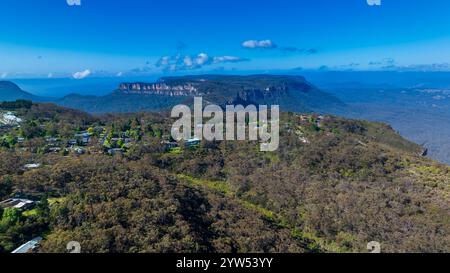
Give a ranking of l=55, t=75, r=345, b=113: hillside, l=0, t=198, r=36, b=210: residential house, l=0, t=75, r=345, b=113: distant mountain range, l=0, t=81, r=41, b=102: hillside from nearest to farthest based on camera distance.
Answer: l=0, t=198, r=36, b=210: residential house → l=55, t=75, r=345, b=113: hillside → l=0, t=75, r=345, b=113: distant mountain range → l=0, t=81, r=41, b=102: hillside

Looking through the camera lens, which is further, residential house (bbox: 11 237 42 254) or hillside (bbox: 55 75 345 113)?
hillside (bbox: 55 75 345 113)

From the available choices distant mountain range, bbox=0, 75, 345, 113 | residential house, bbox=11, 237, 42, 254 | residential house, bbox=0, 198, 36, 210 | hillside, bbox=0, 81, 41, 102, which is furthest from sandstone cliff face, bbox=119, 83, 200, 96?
residential house, bbox=11, 237, 42, 254

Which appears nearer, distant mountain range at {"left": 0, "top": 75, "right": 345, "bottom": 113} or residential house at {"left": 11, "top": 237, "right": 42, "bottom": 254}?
residential house at {"left": 11, "top": 237, "right": 42, "bottom": 254}

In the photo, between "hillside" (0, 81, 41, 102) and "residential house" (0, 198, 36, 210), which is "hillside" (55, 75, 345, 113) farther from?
"residential house" (0, 198, 36, 210)

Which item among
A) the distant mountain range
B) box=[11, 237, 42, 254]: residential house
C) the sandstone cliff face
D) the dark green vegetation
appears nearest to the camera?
box=[11, 237, 42, 254]: residential house

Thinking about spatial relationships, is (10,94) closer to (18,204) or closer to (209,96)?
(209,96)

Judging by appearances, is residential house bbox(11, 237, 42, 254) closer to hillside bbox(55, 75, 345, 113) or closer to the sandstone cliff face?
hillside bbox(55, 75, 345, 113)

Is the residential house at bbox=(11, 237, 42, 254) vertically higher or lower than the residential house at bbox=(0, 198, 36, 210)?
lower

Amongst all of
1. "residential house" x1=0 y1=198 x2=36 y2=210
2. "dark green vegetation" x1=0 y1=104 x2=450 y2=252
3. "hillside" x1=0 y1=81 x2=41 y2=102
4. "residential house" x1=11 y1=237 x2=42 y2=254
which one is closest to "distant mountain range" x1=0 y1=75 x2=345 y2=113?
"hillside" x1=0 y1=81 x2=41 y2=102
